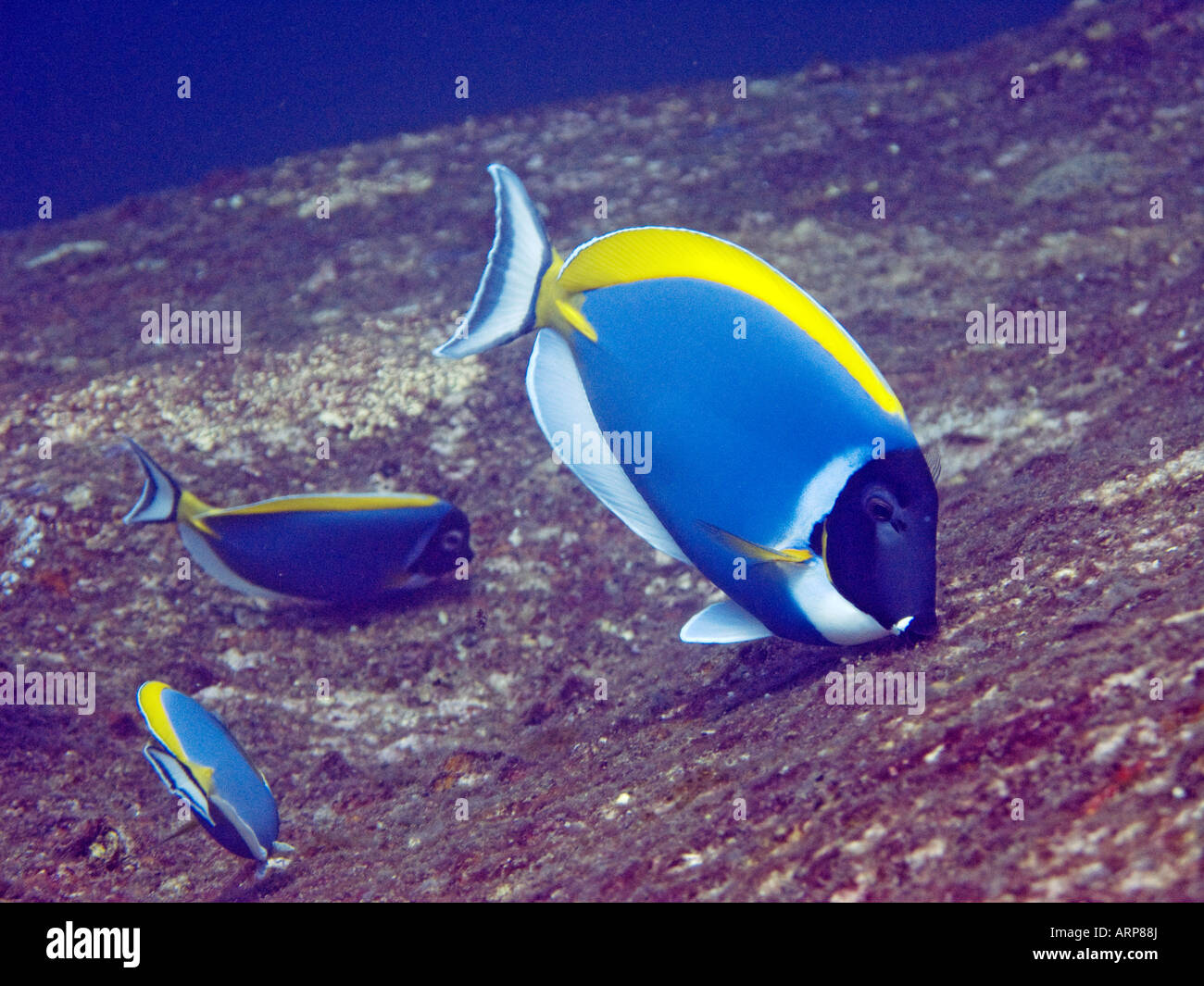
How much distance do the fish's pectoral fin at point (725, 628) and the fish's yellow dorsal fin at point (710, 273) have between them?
56cm

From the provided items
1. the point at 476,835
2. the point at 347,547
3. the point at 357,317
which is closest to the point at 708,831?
the point at 476,835

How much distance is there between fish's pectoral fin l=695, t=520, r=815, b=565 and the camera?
4.70 ft

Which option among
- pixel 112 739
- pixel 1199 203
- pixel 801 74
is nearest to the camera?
pixel 112 739

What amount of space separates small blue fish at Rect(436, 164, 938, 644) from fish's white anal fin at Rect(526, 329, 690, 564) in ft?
0.11

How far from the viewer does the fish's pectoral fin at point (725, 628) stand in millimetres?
1662

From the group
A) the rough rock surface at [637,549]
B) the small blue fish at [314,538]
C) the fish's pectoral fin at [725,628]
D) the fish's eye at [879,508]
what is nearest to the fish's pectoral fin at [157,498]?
the small blue fish at [314,538]

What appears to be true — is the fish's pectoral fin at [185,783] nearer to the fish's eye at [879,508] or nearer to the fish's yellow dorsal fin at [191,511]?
the fish's yellow dorsal fin at [191,511]

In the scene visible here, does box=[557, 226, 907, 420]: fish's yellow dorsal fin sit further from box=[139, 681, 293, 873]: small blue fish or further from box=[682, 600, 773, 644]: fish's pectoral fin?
box=[139, 681, 293, 873]: small blue fish

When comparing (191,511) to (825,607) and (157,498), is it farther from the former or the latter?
(825,607)

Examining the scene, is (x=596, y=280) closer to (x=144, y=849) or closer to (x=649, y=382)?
(x=649, y=382)

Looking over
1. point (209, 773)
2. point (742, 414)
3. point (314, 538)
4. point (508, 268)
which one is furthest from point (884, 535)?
point (314, 538)

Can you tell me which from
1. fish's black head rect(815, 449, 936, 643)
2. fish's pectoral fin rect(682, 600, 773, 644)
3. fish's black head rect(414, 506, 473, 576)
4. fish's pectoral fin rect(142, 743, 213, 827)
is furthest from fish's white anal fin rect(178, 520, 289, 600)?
fish's black head rect(815, 449, 936, 643)
